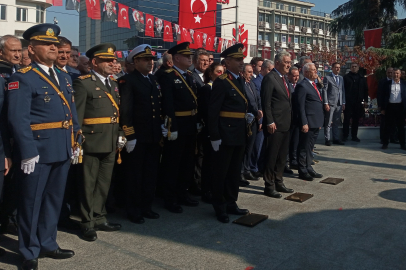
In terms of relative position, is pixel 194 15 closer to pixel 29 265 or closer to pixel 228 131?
pixel 228 131

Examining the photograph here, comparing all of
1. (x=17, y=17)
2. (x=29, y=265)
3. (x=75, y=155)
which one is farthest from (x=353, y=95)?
(x=17, y=17)

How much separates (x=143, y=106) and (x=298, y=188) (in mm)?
2916

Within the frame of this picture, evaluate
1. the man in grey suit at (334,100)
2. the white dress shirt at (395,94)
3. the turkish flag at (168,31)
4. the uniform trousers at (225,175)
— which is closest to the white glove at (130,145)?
the uniform trousers at (225,175)

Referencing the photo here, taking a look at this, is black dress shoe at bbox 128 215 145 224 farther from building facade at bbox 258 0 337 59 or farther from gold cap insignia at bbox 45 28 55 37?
building facade at bbox 258 0 337 59

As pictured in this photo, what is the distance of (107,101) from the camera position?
4340 mm

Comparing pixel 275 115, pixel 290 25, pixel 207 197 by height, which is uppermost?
pixel 290 25

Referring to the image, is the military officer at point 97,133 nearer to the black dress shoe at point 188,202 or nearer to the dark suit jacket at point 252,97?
the black dress shoe at point 188,202

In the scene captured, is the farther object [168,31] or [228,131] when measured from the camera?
[168,31]

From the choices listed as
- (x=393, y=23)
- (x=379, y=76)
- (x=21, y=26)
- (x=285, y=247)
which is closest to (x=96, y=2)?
(x=285, y=247)

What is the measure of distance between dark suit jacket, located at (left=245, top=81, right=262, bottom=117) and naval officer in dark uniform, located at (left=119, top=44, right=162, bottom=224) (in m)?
1.99

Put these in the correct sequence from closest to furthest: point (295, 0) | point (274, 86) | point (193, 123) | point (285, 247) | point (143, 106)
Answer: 1. point (285, 247)
2. point (143, 106)
3. point (193, 123)
4. point (274, 86)
5. point (295, 0)

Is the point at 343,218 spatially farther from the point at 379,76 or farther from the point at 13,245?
the point at 379,76

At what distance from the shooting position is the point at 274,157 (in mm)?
6020

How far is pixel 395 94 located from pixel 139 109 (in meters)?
7.55
